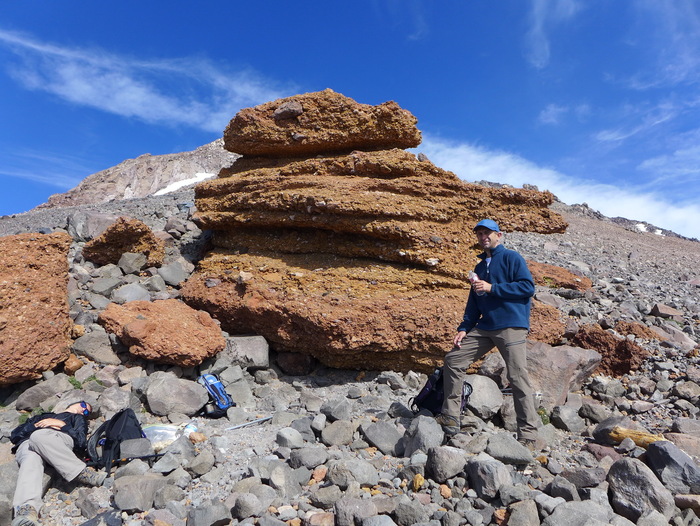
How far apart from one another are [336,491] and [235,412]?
2.63 metres

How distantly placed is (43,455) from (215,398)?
7.06ft

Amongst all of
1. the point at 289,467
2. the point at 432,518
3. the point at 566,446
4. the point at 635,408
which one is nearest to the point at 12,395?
the point at 289,467

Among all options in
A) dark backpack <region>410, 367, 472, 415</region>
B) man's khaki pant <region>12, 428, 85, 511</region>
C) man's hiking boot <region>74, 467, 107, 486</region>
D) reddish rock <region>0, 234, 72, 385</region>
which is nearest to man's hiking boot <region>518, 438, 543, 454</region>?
dark backpack <region>410, 367, 472, 415</region>

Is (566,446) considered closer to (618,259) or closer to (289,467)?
(289,467)

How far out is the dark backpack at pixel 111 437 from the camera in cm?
501

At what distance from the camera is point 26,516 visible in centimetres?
423

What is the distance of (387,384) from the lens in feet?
24.3

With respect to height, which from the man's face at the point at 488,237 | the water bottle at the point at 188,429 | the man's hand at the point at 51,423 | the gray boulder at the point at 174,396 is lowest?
the water bottle at the point at 188,429

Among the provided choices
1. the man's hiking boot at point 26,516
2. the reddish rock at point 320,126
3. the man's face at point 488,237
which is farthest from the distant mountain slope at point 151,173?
the man's hiking boot at point 26,516

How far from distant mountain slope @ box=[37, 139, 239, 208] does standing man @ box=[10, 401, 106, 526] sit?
55644 mm

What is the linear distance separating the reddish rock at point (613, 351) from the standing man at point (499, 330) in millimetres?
3793

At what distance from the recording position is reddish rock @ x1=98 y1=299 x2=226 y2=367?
7066mm

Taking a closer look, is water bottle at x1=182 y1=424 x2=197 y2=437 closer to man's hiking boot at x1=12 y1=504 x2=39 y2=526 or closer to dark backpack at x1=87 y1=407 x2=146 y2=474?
dark backpack at x1=87 y1=407 x2=146 y2=474

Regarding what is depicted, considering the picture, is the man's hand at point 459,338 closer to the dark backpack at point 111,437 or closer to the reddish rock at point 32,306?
the dark backpack at point 111,437
